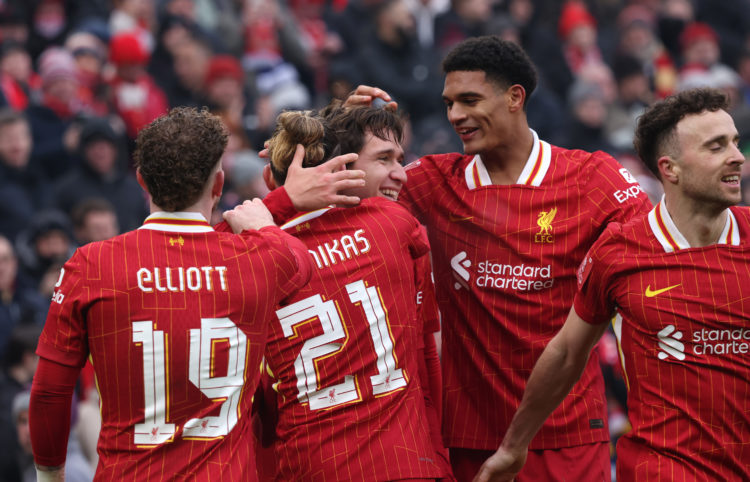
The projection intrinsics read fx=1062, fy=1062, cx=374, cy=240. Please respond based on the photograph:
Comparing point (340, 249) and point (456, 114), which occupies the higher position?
point (456, 114)

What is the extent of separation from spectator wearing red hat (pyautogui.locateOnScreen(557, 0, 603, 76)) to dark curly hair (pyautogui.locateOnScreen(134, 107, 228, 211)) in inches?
406

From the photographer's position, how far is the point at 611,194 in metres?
4.92

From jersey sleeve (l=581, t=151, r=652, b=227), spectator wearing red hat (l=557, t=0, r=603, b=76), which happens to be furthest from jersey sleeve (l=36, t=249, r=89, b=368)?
spectator wearing red hat (l=557, t=0, r=603, b=76)

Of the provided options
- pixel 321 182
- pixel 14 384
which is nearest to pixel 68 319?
pixel 321 182

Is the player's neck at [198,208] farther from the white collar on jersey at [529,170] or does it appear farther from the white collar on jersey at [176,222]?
the white collar on jersey at [529,170]

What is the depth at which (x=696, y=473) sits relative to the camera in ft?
13.1

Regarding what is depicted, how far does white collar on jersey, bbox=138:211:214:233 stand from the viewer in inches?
147

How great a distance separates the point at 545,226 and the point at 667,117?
2.75 ft

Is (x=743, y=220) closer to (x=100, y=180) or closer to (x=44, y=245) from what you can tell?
(x=44, y=245)

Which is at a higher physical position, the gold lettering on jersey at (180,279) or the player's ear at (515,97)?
the player's ear at (515,97)

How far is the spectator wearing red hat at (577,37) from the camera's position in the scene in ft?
45.5

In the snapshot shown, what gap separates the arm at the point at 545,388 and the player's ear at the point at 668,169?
2.13 ft

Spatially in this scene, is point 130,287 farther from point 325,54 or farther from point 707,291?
point 325,54

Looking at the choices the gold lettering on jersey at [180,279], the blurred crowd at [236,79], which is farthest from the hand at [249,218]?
the blurred crowd at [236,79]
